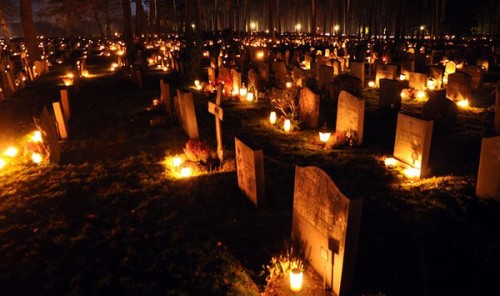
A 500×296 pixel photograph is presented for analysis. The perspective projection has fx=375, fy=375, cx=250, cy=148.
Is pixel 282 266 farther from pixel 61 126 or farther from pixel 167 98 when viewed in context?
pixel 167 98

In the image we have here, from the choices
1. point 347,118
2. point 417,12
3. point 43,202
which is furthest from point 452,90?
point 417,12

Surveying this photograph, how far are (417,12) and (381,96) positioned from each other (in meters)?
50.7

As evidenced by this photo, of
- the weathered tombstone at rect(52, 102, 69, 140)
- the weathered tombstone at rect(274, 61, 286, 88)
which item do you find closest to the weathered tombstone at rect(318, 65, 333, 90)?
the weathered tombstone at rect(274, 61, 286, 88)

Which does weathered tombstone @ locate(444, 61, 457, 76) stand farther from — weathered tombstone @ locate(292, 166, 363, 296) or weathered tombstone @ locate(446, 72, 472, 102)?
weathered tombstone @ locate(292, 166, 363, 296)

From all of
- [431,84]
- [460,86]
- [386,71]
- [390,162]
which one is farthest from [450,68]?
[390,162]

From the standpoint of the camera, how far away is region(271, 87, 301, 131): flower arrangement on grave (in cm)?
995

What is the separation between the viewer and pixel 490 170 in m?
5.50

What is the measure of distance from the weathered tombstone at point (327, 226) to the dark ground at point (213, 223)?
0.95 ft

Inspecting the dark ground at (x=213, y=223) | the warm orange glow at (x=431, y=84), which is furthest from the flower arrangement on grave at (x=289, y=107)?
the warm orange glow at (x=431, y=84)

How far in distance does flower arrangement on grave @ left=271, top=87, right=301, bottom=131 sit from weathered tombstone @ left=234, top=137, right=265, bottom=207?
406 cm

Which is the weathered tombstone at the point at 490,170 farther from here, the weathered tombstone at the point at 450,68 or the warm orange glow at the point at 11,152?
the weathered tombstone at the point at 450,68

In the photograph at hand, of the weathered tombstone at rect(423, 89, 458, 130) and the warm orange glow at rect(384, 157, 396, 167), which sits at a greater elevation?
the weathered tombstone at rect(423, 89, 458, 130)

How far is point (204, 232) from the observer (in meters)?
5.22

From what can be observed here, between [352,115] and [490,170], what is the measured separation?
3.32 meters
